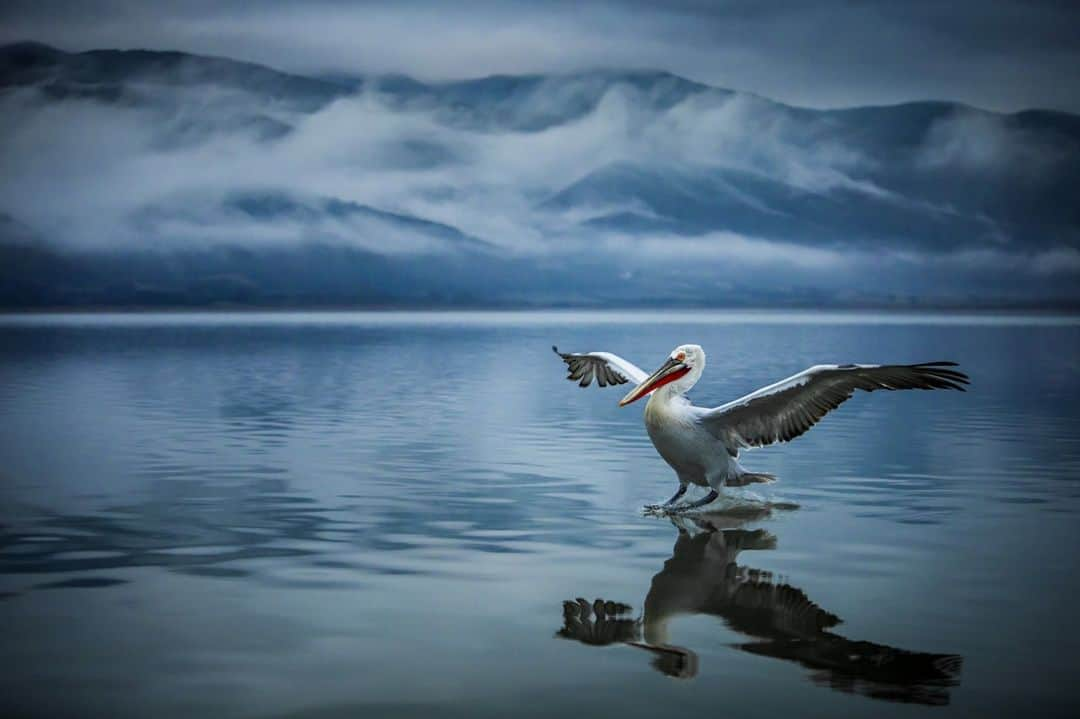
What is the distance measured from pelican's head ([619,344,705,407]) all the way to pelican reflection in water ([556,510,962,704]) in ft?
8.93

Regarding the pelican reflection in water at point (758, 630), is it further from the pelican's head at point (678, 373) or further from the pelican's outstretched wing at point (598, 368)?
the pelican's outstretched wing at point (598, 368)

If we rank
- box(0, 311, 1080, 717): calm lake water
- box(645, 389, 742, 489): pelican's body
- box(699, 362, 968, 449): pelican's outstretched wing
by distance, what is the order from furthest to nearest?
box(645, 389, 742, 489): pelican's body
box(699, 362, 968, 449): pelican's outstretched wing
box(0, 311, 1080, 717): calm lake water

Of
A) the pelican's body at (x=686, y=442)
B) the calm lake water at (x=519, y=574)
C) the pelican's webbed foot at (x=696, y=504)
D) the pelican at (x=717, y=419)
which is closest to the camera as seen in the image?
the calm lake water at (x=519, y=574)

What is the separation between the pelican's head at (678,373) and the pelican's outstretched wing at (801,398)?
0.44 meters

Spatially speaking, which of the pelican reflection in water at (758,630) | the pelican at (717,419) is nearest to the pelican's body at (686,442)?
the pelican at (717,419)

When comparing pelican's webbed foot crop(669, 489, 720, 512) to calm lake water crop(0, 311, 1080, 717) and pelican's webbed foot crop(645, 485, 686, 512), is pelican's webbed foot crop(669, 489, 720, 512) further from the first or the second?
calm lake water crop(0, 311, 1080, 717)

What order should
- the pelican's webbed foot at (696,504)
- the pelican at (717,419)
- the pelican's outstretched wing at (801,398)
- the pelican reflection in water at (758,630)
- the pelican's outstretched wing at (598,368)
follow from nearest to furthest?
the pelican reflection in water at (758,630) < the pelican's outstretched wing at (801,398) < the pelican at (717,419) < the pelican's webbed foot at (696,504) < the pelican's outstretched wing at (598,368)

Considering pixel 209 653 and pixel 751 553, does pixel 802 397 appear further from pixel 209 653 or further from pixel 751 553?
pixel 209 653

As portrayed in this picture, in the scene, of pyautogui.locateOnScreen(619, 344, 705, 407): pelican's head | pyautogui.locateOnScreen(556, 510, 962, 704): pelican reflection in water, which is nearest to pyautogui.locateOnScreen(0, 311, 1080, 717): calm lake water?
pyautogui.locateOnScreen(556, 510, 962, 704): pelican reflection in water

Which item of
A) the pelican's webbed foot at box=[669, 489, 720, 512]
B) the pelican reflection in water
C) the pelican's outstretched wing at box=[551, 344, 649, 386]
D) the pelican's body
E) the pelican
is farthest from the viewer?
the pelican's outstretched wing at box=[551, 344, 649, 386]

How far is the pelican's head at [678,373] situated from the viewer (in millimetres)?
A: 13461

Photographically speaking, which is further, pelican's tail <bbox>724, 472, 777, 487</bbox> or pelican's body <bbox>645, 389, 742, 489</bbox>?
pelican's tail <bbox>724, 472, 777, 487</bbox>

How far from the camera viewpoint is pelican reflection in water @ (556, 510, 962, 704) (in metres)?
7.43

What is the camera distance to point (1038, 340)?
69.4 meters
